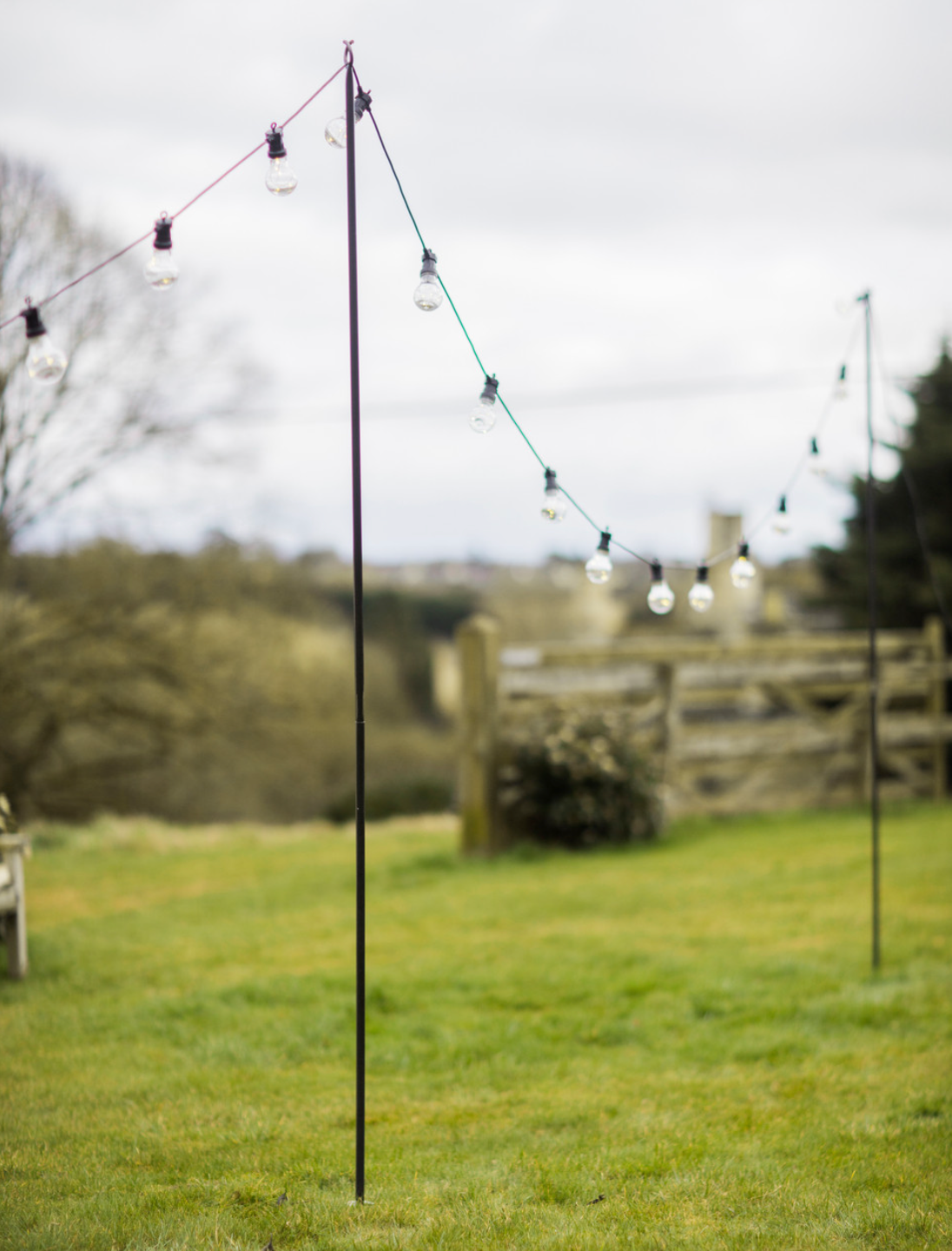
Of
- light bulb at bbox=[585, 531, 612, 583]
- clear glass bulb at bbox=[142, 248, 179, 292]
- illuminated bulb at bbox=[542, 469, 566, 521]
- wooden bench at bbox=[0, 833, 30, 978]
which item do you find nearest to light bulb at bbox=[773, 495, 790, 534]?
light bulb at bbox=[585, 531, 612, 583]

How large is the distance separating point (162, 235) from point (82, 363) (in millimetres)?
9735

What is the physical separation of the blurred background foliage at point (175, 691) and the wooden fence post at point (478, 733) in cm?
620

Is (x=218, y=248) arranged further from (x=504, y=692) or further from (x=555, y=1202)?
(x=555, y=1202)

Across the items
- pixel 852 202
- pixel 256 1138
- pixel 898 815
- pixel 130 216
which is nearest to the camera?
pixel 256 1138

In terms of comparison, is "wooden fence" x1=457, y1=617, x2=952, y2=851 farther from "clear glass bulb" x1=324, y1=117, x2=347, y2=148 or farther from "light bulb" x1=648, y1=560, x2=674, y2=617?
"clear glass bulb" x1=324, y1=117, x2=347, y2=148

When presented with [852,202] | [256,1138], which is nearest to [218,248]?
[852,202]

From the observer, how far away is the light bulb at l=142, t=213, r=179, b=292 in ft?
8.83

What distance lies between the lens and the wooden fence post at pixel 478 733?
25.0 feet

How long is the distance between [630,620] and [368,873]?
21285 millimetres

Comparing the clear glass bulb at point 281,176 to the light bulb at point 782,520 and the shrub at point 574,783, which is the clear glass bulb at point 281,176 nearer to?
the light bulb at point 782,520

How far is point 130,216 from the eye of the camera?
474 inches

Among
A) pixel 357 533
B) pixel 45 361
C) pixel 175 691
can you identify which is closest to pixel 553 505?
pixel 357 533

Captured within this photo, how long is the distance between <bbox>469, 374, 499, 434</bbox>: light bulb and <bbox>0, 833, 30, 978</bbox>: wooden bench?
3195mm

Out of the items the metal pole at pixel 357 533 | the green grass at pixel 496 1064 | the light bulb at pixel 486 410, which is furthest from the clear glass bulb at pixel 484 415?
the green grass at pixel 496 1064
